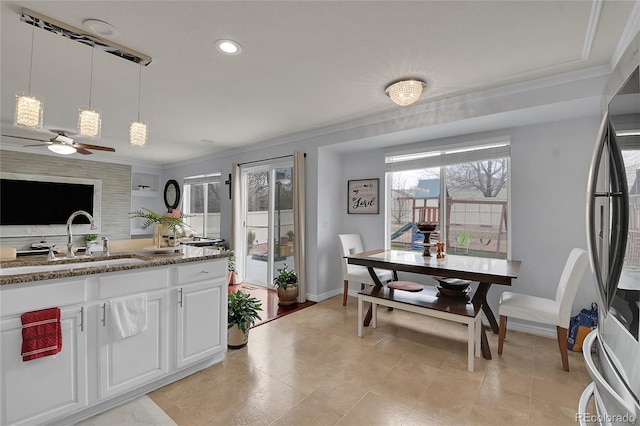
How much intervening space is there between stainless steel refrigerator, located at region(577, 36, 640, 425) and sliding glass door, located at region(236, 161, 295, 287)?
3.78m

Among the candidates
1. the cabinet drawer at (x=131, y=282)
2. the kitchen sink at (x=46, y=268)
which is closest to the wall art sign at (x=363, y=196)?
the cabinet drawer at (x=131, y=282)

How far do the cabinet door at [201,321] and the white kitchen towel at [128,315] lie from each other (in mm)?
256

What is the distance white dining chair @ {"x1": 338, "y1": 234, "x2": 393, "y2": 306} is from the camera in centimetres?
377

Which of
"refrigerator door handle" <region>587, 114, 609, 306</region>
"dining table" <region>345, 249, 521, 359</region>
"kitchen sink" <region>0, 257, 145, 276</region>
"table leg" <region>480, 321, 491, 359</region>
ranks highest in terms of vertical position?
"refrigerator door handle" <region>587, 114, 609, 306</region>

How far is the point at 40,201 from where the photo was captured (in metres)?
5.47

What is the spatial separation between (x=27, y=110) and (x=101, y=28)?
0.72 m

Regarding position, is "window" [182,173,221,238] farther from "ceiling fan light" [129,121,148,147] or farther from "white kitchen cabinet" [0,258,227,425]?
"white kitchen cabinet" [0,258,227,425]

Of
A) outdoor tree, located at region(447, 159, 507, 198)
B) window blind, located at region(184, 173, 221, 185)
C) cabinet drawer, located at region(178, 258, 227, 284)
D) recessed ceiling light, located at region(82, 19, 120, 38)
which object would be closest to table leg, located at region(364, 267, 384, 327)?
outdoor tree, located at region(447, 159, 507, 198)

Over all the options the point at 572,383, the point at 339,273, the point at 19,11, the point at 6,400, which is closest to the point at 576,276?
the point at 572,383

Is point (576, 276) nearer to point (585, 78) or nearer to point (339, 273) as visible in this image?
point (585, 78)

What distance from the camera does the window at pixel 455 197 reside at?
3.44 meters

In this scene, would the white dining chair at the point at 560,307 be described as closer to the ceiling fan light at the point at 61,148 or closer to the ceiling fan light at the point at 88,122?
the ceiling fan light at the point at 88,122

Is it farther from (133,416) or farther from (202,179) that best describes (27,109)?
(202,179)

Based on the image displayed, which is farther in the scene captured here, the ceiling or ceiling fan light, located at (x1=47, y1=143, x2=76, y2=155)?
ceiling fan light, located at (x1=47, y1=143, x2=76, y2=155)
